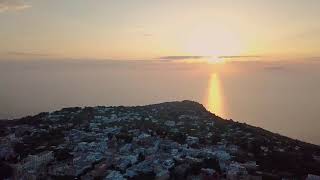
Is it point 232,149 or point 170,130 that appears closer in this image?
point 232,149

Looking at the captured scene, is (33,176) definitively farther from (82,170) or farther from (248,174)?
(248,174)

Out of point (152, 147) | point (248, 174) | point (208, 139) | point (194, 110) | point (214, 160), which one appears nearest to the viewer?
point (248, 174)

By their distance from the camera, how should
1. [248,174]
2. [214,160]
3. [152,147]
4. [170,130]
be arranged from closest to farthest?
[248,174], [214,160], [152,147], [170,130]

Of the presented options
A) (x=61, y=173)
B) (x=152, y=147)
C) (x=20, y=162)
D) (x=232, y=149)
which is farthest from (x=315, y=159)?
(x=20, y=162)

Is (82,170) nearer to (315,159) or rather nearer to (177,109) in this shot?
(315,159)

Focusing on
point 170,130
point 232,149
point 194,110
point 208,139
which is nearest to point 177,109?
point 194,110

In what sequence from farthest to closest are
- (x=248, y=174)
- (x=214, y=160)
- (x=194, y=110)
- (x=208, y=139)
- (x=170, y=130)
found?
(x=194, y=110) < (x=170, y=130) < (x=208, y=139) < (x=214, y=160) < (x=248, y=174)
